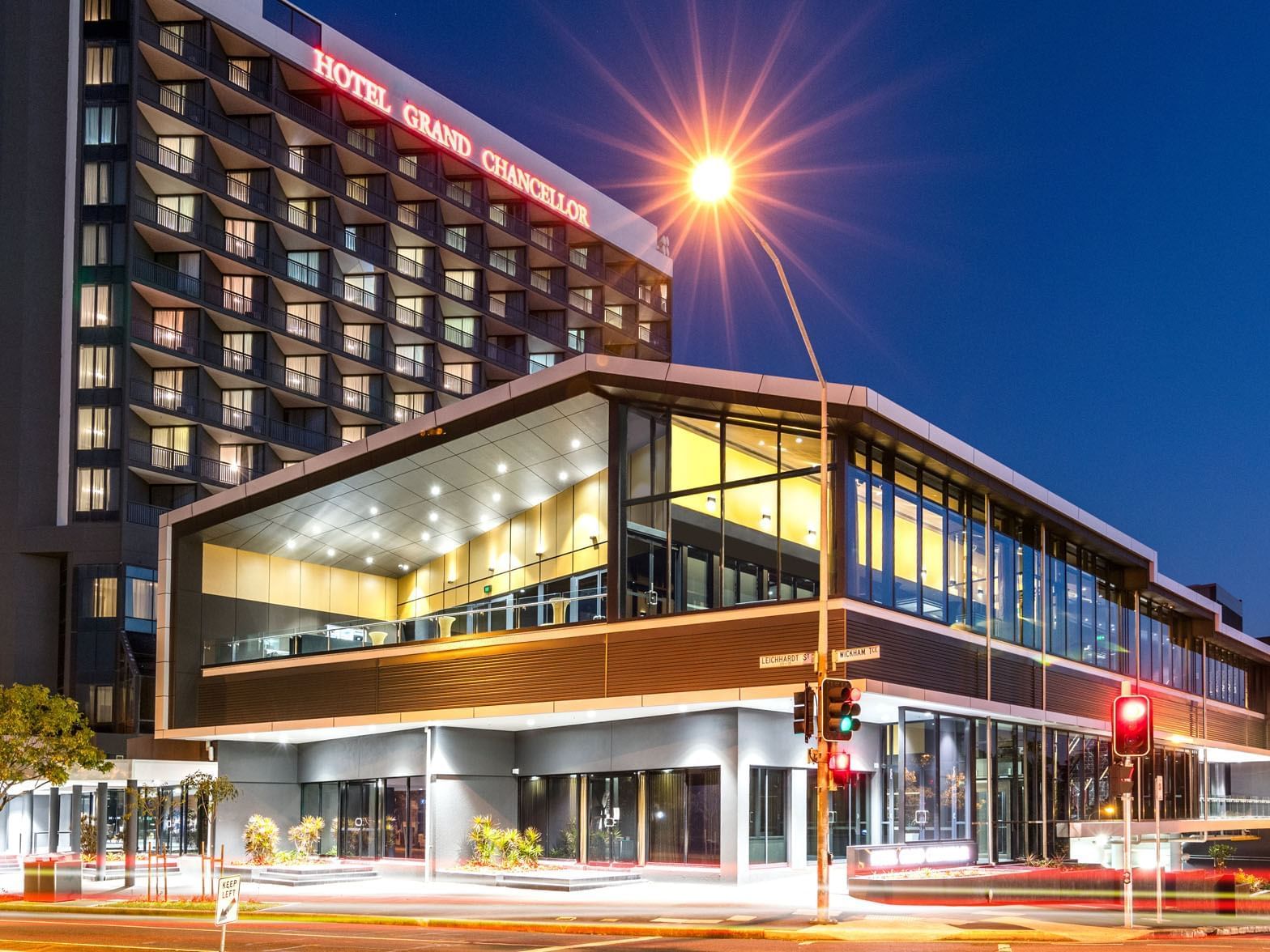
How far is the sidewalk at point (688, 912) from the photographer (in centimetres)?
2452

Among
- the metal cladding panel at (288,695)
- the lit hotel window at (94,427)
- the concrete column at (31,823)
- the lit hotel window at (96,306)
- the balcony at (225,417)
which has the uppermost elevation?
the lit hotel window at (96,306)

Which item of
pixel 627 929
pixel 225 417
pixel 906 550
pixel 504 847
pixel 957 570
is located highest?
pixel 225 417

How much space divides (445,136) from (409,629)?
55.0 metres

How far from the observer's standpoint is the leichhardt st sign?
270 feet

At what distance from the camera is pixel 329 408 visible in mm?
81062

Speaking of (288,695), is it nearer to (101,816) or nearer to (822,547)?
(101,816)

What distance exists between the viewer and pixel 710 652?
34.1 meters

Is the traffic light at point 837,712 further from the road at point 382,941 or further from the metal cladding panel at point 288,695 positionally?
the metal cladding panel at point 288,695

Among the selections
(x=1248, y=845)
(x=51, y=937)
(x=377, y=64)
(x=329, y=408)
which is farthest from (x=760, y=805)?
(x=377, y=64)

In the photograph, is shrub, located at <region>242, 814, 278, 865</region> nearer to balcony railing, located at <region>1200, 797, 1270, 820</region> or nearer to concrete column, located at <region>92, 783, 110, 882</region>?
concrete column, located at <region>92, 783, 110, 882</region>

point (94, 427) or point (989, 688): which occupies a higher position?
point (94, 427)

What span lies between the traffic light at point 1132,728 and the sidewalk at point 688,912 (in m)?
3.09

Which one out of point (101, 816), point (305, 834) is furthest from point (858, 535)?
point (101, 816)

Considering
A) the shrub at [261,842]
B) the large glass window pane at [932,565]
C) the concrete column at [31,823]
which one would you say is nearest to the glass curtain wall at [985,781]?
the large glass window pane at [932,565]
